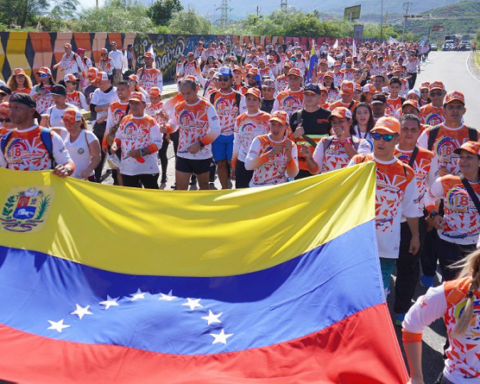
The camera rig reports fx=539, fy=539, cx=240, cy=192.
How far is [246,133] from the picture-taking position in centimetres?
751

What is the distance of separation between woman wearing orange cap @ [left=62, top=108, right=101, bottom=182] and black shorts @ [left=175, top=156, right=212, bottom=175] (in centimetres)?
152

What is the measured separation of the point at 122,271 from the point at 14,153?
1877 millimetres

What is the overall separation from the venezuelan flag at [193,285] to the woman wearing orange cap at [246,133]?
221cm

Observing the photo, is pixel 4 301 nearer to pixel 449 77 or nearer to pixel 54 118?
pixel 54 118

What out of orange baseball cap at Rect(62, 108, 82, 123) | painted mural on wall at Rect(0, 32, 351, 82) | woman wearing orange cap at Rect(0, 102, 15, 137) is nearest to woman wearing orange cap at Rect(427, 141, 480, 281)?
orange baseball cap at Rect(62, 108, 82, 123)

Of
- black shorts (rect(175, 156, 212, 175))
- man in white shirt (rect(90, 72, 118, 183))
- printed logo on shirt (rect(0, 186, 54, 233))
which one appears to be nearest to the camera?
printed logo on shirt (rect(0, 186, 54, 233))

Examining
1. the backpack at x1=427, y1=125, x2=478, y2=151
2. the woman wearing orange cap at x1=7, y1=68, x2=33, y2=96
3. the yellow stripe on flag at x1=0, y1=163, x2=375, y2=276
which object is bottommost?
the yellow stripe on flag at x1=0, y1=163, x2=375, y2=276

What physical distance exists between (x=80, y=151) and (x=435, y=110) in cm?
550

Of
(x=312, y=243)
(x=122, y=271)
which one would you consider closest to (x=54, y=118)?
(x=122, y=271)

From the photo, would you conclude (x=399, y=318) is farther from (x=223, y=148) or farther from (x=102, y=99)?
(x=102, y=99)

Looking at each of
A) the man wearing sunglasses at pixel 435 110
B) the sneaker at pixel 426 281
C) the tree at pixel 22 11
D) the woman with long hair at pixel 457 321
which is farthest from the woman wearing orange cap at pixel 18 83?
the tree at pixel 22 11

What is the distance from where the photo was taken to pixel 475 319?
2.68 meters

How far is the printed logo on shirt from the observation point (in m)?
5.05

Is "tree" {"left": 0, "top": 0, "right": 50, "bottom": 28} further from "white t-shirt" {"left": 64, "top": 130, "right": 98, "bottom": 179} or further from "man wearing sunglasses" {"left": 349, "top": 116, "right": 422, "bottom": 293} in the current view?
"man wearing sunglasses" {"left": 349, "top": 116, "right": 422, "bottom": 293}
